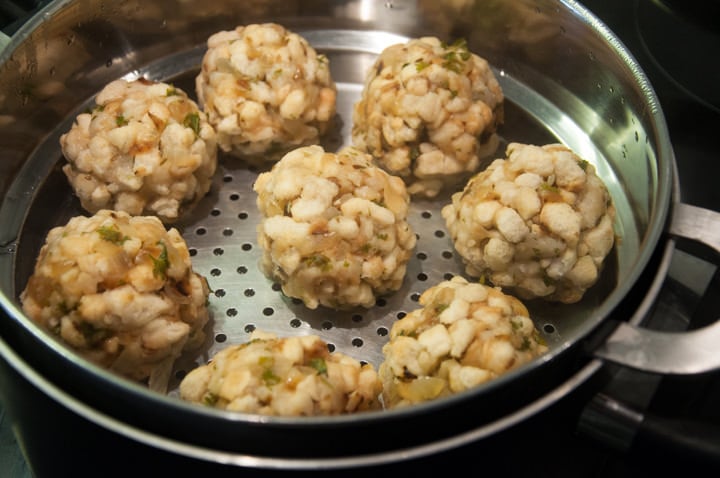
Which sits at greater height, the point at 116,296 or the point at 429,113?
the point at 429,113

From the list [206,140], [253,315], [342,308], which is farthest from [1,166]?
[342,308]

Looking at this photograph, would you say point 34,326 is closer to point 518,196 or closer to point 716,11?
point 518,196

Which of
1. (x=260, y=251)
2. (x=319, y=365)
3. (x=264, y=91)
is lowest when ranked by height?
(x=260, y=251)

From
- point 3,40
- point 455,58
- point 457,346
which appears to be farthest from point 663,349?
point 3,40

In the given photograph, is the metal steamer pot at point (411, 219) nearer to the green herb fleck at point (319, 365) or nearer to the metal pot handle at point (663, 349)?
the metal pot handle at point (663, 349)

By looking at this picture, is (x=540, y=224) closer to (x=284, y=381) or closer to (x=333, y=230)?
(x=333, y=230)

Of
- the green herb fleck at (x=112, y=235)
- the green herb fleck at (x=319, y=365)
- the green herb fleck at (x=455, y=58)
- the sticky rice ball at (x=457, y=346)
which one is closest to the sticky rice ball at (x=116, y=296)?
the green herb fleck at (x=112, y=235)
